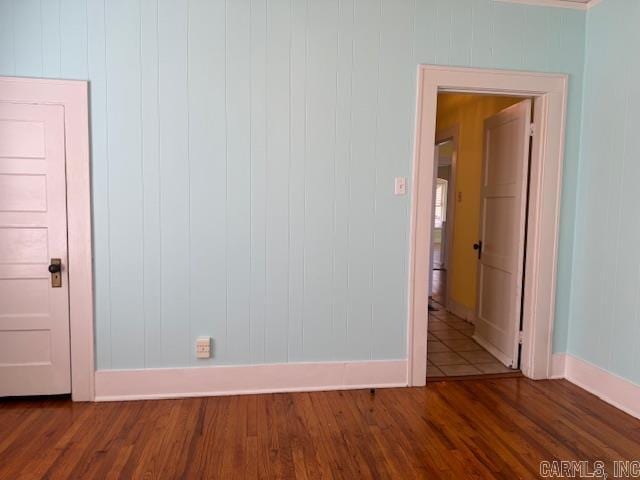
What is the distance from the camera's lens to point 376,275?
2.88m

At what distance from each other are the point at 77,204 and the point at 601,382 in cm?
376

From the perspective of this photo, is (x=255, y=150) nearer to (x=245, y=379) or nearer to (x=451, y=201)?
(x=245, y=379)

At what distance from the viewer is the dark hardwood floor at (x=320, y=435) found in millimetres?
2012

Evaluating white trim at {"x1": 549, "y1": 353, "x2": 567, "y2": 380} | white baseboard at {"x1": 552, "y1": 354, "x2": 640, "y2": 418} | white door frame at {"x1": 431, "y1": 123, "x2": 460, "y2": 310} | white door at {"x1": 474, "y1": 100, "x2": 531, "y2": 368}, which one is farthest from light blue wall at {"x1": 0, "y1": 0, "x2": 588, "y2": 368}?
white door frame at {"x1": 431, "y1": 123, "x2": 460, "y2": 310}

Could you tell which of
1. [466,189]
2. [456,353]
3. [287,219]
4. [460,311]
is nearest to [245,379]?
[287,219]

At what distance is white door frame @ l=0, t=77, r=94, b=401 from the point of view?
250cm

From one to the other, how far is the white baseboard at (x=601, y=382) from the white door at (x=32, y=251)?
11.9 ft

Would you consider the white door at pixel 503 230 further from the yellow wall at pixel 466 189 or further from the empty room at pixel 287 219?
the yellow wall at pixel 466 189

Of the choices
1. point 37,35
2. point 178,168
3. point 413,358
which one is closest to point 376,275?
point 413,358

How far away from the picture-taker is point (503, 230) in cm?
350

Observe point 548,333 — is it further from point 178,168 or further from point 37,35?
point 37,35

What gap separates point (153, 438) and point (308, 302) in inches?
48.7

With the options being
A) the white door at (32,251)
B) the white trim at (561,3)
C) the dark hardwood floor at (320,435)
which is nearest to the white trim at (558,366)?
the dark hardwood floor at (320,435)

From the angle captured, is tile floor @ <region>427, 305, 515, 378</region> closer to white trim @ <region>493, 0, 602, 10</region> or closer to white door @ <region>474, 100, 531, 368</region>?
white door @ <region>474, 100, 531, 368</region>
